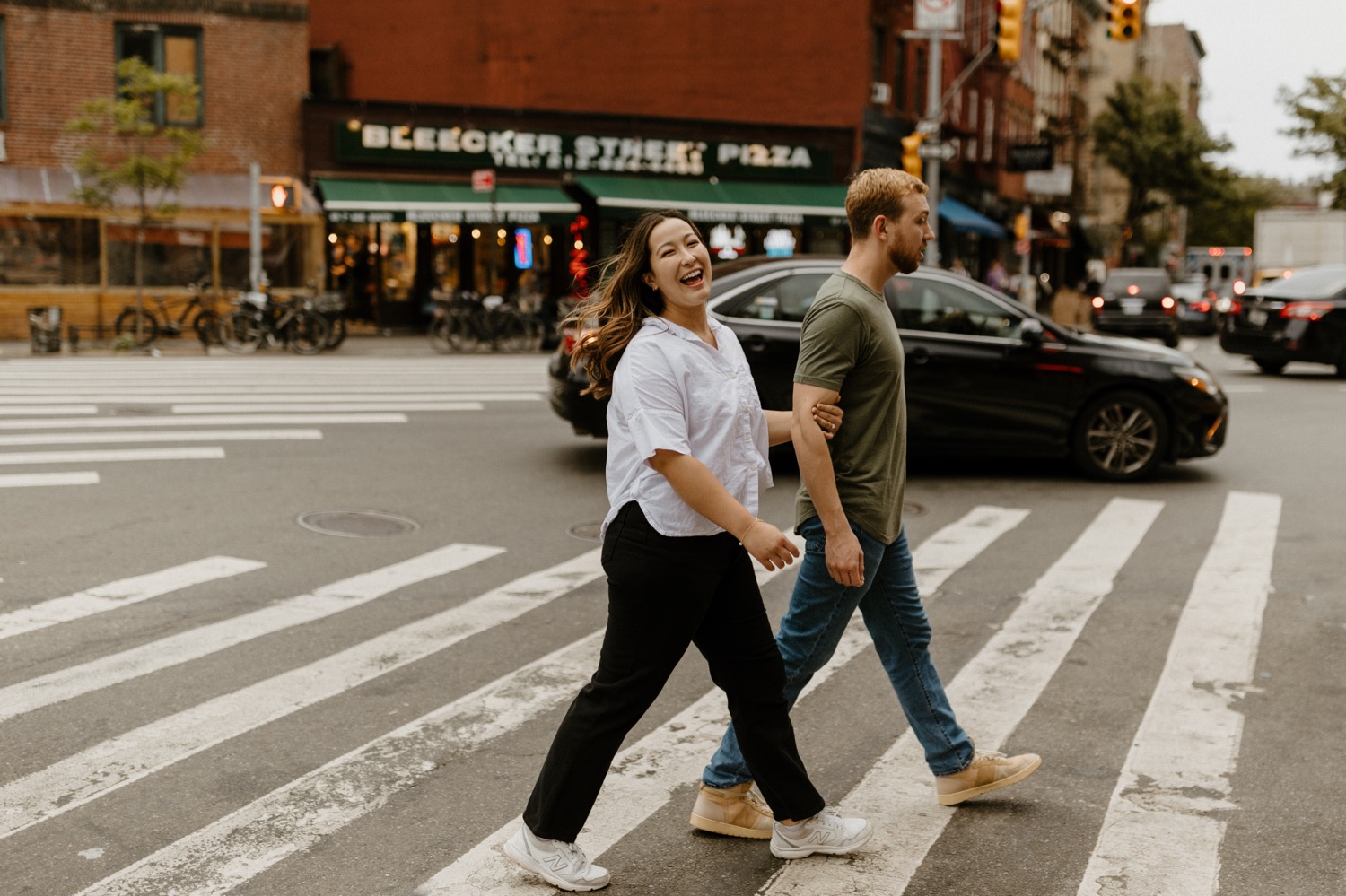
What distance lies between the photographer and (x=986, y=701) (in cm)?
533

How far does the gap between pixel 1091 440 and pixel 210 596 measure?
6940 mm

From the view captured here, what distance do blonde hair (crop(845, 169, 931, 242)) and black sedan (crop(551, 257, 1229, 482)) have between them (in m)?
6.12

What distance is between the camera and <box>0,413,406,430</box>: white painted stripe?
12.6 metres

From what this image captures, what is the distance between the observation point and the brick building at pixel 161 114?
26.0 metres

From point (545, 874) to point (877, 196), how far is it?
6.83ft

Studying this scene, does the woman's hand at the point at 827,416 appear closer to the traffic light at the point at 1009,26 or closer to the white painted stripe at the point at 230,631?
the white painted stripe at the point at 230,631

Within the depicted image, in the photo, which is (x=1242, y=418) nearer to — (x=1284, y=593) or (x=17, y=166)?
(x=1284, y=593)

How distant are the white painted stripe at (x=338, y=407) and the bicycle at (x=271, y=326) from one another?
8228mm

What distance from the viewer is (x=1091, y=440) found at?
10805 mm

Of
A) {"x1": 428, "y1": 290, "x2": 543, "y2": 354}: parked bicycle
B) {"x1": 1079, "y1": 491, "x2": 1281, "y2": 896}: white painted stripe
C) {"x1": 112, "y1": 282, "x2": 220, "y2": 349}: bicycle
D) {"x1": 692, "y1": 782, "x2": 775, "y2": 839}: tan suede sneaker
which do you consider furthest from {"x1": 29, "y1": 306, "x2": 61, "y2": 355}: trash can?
{"x1": 692, "y1": 782, "x2": 775, "y2": 839}: tan suede sneaker

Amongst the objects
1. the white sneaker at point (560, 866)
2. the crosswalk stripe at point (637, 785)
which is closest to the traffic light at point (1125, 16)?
the crosswalk stripe at point (637, 785)

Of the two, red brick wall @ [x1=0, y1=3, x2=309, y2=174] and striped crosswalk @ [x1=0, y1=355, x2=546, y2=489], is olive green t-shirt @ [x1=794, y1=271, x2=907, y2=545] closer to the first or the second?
striped crosswalk @ [x1=0, y1=355, x2=546, y2=489]

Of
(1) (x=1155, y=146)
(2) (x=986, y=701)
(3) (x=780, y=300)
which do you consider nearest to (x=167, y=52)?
(3) (x=780, y=300)

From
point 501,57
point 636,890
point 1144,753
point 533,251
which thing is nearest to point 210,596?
point 636,890
